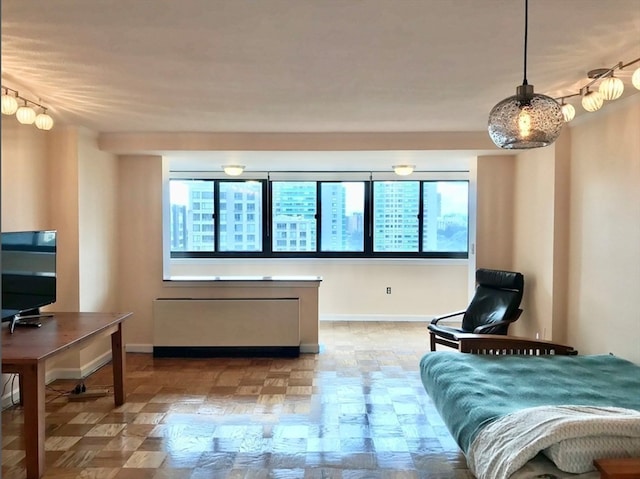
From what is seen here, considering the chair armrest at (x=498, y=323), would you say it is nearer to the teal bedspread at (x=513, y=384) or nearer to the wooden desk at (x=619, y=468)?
the teal bedspread at (x=513, y=384)

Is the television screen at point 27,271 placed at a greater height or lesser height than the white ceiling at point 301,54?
lesser

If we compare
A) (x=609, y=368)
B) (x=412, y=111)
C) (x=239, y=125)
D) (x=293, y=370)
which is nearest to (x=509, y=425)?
(x=609, y=368)

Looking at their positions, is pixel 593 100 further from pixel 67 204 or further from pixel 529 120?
pixel 67 204

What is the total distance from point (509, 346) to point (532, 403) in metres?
1.05

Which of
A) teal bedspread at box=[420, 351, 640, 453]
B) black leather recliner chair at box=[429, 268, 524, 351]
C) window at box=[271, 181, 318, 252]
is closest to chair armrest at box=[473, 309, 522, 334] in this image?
black leather recliner chair at box=[429, 268, 524, 351]

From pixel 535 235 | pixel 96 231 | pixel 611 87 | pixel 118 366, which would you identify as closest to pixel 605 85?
pixel 611 87

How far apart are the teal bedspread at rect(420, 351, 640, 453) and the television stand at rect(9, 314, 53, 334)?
2.63m

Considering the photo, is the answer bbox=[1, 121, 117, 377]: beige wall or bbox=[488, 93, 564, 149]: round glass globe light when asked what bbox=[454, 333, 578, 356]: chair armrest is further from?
bbox=[1, 121, 117, 377]: beige wall

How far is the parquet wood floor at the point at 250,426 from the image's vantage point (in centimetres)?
269

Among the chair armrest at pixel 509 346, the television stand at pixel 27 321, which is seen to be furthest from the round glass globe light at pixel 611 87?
the television stand at pixel 27 321

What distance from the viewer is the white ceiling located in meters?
2.06

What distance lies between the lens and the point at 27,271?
3.25 metres

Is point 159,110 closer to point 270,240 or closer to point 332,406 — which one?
point 332,406

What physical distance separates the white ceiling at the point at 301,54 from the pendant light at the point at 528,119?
410mm
